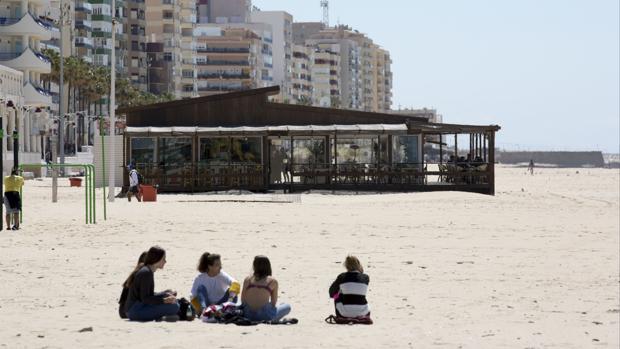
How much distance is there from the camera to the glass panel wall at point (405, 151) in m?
51.6

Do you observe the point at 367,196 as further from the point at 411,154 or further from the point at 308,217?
the point at 308,217

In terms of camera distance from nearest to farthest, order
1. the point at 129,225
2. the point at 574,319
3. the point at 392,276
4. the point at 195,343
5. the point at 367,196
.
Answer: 1. the point at 195,343
2. the point at 574,319
3. the point at 392,276
4. the point at 129,225
5. the point at 367,196

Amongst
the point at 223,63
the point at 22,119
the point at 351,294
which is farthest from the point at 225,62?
the point at 351,294

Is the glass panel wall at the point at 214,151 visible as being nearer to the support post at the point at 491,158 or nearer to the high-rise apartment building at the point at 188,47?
the support post at the point at 491,158

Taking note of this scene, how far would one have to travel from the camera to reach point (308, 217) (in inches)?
1363

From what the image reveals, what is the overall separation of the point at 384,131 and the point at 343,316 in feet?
119

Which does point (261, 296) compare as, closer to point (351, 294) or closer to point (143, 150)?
point (351, 294)

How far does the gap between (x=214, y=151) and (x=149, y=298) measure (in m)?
36.7

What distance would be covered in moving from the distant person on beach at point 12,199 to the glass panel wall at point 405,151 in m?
24.2

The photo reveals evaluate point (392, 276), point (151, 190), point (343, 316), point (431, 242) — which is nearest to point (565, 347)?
point (343, 316)

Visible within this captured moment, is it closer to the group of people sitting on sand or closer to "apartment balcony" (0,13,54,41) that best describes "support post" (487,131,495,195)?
the group of people sitting on sand

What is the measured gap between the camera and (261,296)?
14.3 meters

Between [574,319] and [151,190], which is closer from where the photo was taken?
[574,319]

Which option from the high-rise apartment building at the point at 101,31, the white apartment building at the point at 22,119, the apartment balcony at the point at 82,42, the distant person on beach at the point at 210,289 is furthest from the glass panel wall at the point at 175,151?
the high-rise apartment building at the point at 101,31
